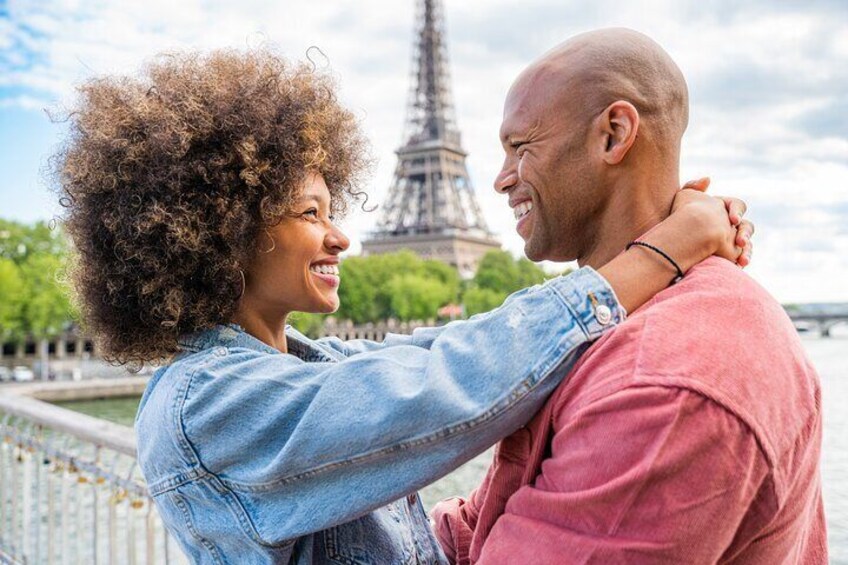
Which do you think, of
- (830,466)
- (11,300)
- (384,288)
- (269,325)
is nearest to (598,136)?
(269,325)

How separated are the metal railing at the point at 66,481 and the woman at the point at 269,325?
1361 mm

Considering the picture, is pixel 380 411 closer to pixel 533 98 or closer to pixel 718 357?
pixel 718 357

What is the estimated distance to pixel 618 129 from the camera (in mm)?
1444

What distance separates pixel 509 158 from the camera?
1.61 m

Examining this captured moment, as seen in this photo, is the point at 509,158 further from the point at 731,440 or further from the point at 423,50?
the point at 423,50

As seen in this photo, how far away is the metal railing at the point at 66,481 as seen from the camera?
313 centimetres

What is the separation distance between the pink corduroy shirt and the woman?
0.10 meters

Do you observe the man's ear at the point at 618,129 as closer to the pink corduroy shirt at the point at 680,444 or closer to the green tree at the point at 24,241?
the pink corduroy shirt at the point at 680,444

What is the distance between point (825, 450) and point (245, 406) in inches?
744

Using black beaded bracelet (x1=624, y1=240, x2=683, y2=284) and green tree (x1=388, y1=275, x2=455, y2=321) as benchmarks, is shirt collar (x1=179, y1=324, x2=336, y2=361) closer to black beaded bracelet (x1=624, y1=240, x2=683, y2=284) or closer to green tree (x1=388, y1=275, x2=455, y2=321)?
black beaded bracelet (x1=624, y1=240, x2=683, y2=284)

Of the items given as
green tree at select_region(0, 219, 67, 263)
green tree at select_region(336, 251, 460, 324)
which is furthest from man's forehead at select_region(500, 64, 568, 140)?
green tree at select_region(336, 251, 460, 324)

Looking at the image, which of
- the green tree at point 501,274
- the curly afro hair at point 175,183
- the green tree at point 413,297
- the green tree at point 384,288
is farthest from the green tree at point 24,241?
the curly afro hair at point 175,183

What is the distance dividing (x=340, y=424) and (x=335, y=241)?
22.8 inches

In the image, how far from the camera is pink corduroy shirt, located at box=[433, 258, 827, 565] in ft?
3.66
